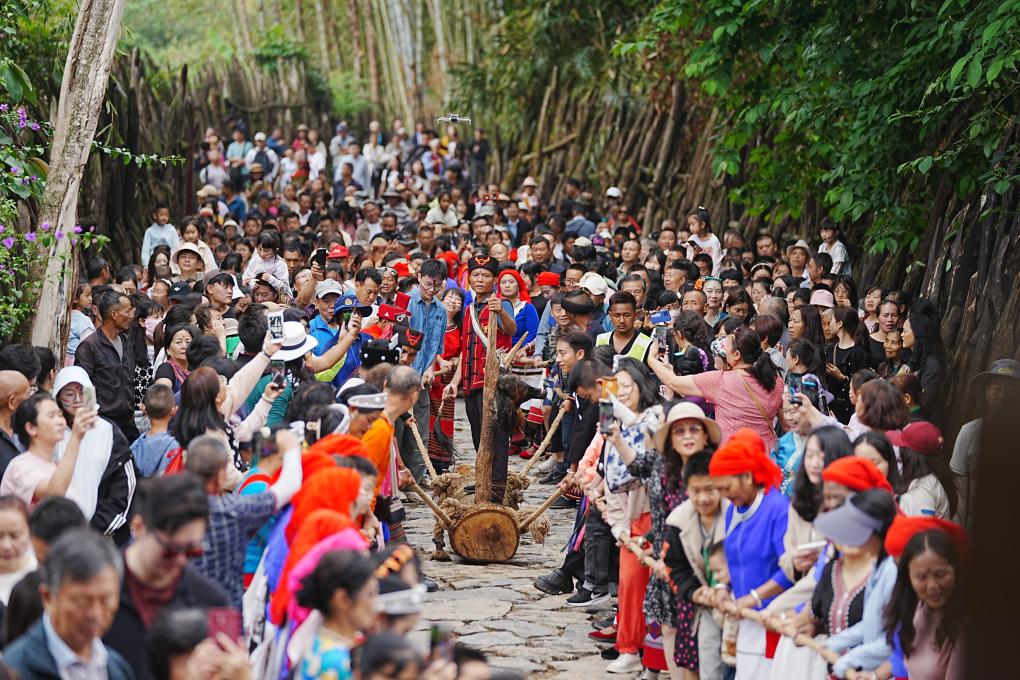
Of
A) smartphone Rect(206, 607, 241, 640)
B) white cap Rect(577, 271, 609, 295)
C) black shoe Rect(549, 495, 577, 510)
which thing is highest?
white cap Rect(577, 271, 609, 295)

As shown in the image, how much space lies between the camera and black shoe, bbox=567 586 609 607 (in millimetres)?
8539

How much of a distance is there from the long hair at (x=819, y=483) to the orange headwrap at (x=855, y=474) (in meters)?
0.41

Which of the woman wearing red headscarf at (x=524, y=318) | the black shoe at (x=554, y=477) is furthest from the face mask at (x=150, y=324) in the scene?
the black shoe at (x=554, y=477)

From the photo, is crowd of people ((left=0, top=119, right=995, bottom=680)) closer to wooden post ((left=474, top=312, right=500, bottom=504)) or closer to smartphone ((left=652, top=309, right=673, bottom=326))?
wooden post ((left=474, top=312, right=500, bottom=504))

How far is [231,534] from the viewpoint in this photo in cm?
539

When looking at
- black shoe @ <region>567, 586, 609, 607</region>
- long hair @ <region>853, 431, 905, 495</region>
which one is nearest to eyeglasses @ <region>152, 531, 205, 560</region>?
long hair @ <region>853, 431, 905, 495</region>

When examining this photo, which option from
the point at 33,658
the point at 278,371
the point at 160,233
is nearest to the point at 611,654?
the point at 278,371

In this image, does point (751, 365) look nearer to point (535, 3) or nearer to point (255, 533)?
point (255, 533)

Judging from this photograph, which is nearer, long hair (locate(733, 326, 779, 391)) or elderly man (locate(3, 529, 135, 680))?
elderly man (locate(3, 529, 135, 680))

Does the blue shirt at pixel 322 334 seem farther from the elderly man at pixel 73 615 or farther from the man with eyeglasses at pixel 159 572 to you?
the elderly man at pixel 73 615

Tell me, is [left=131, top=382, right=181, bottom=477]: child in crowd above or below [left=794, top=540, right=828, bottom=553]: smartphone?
above

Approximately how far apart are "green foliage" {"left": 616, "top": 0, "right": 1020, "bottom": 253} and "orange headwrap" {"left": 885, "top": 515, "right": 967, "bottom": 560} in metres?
5.20

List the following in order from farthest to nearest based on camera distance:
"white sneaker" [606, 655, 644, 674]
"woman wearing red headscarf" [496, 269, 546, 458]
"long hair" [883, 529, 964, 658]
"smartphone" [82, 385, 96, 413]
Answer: "woman wearing red headscarf" [496, 269, 546, 458]
"white sneaker" [606, 655, 644, 674]
"smartphone" [82, 385, 96, 413]
"long hair" [883, 529, 964, 658]

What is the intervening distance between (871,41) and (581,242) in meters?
4.22
